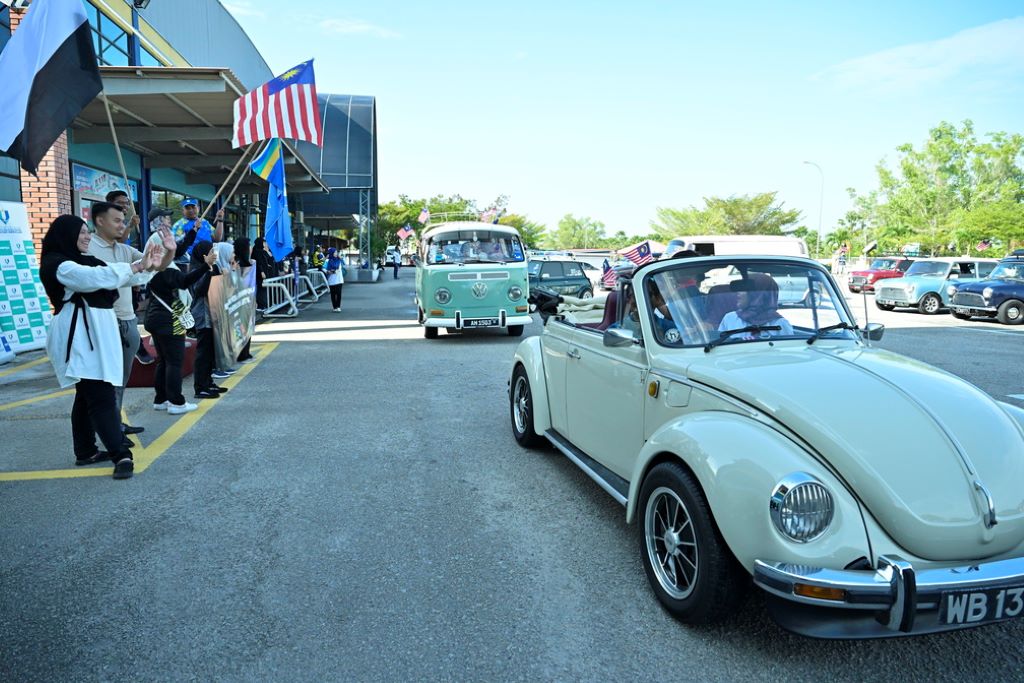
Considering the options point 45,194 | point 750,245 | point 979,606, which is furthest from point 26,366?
point 750,245

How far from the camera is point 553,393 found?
5.30m

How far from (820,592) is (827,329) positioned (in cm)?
196

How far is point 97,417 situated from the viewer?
5.21 meters

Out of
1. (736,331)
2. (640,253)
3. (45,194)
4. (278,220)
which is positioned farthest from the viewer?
(640,253)

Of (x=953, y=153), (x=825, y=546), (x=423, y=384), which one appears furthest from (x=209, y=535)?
(x=953, y=153)

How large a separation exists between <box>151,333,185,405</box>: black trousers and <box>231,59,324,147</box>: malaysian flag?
4.84 meters

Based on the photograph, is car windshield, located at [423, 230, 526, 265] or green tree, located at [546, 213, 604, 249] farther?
green tree, located at [546, 213, 604, 249]

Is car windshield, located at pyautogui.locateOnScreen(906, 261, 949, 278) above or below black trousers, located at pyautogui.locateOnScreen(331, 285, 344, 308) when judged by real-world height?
above

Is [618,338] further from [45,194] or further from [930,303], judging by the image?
[930,303]

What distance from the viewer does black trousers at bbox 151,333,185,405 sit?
7102mm

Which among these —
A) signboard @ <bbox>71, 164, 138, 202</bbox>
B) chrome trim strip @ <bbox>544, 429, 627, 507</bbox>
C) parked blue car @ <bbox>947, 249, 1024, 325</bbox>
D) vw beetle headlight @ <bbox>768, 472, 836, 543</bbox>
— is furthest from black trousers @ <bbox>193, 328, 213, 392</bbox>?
parked blue car @ <bbox>947, 249, 1024, 325</bbox>

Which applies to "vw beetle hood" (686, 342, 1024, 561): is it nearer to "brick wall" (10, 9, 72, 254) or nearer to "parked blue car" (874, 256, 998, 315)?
"brick wall" (10, 9, 72, 254)

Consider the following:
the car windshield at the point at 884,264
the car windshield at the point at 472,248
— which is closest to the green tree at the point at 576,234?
the car windshield at the point at 884,264

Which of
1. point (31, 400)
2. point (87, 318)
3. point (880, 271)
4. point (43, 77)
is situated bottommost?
point (31, 400)
